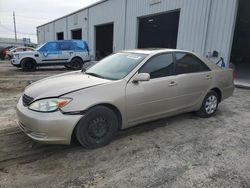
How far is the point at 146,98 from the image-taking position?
3795 millimetres

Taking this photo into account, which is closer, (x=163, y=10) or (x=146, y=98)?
(x=146, y=98)

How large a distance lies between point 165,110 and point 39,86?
227cm

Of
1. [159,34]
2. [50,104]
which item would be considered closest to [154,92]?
[50,104]

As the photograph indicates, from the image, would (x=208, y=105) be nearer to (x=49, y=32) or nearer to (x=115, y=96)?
(x=115, y=96)

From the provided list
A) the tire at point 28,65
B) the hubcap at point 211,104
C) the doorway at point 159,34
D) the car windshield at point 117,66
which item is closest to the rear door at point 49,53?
the tire at point 28,65

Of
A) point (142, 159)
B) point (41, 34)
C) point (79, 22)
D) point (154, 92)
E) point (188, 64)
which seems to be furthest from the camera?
point (41, 34)

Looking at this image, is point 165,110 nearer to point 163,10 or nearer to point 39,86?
point 39,86

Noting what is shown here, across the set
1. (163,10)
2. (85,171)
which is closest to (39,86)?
(85,171)

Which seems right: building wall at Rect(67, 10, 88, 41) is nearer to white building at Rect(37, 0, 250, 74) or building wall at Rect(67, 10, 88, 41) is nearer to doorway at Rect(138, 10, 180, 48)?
white building at Rect(37, 0, 250, 74)

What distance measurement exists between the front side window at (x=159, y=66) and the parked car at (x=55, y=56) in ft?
36.5

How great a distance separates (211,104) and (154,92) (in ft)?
6.19

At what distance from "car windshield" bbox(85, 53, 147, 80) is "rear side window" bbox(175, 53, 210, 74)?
2.64ft

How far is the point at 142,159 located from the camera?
3213mm

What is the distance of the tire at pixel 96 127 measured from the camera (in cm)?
322
